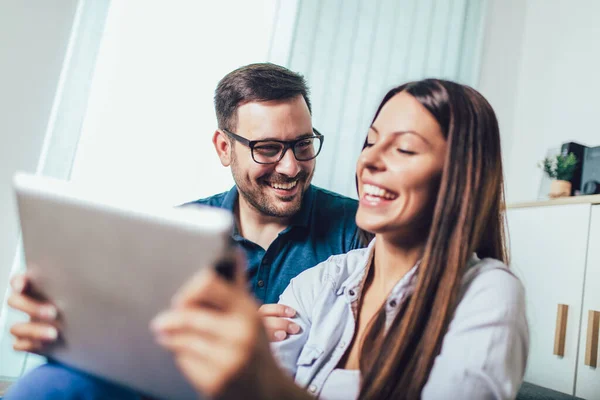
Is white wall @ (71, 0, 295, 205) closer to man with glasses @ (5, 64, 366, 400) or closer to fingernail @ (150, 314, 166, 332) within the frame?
→ man with glasses @ (5, 64, 366, 400)

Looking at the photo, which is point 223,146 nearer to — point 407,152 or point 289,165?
point 289,165

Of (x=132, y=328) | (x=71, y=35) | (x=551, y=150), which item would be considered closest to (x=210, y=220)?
(x=132, y=328)

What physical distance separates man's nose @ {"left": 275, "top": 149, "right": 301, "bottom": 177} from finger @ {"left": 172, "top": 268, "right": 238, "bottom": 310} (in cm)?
114

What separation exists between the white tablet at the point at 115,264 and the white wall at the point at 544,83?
2315 mm

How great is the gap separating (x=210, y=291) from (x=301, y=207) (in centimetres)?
125

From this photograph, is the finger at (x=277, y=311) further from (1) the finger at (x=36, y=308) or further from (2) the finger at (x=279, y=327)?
(1) the finger at (x=36, y=308)

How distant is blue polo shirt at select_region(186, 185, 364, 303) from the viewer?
5.26ft

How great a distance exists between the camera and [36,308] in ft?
2.43

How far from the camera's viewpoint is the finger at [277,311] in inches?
45.2

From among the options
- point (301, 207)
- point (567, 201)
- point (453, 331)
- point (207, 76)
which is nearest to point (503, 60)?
point (567, 201)

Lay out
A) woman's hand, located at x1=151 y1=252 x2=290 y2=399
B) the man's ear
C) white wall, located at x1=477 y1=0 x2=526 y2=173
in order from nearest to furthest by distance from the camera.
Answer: woman's hand, located at x1=151 y1=252 x2=290 y2=399 → the man's ear → white wall, located at x1=477 y1=0 x2=526 y2=173

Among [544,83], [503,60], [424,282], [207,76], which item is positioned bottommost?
[424,282]

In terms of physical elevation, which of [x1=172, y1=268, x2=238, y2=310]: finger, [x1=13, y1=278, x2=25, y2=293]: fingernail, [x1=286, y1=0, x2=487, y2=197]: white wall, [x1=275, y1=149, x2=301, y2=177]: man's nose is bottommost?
[x1=13, y1=278, x2=25, y2=293]: fingernail

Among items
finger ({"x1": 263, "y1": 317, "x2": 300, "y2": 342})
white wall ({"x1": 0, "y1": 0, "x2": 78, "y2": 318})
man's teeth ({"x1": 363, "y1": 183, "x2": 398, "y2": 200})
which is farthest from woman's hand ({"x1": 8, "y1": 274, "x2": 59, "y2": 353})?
white wall ({"x1": 0, "y1": 0, "x2": 78, "y2": 318})
